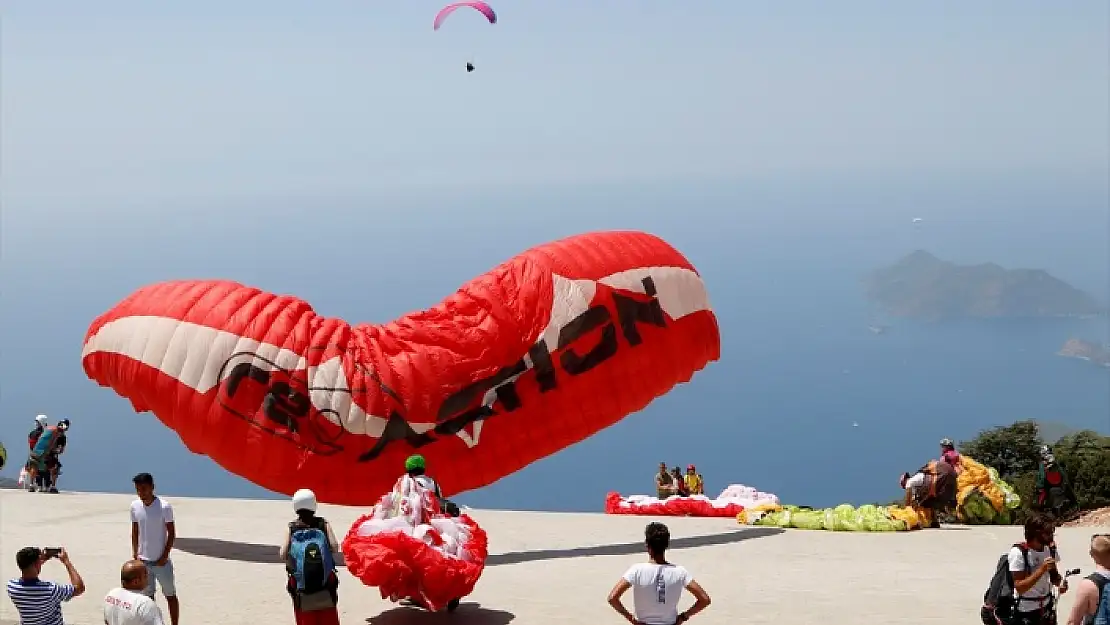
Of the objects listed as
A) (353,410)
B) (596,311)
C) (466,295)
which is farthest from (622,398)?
(353,410)

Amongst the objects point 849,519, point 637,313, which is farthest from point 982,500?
point 637,313

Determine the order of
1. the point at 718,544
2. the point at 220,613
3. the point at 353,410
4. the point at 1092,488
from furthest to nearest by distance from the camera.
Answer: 1. the point at 1092,488
2. the point at 718,544
3. the point at 353,410
4. the point at 220,613

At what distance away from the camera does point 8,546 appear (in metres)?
16.3

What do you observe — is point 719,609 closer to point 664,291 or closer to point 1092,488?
point 664,291

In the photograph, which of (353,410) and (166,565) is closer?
(166,565)

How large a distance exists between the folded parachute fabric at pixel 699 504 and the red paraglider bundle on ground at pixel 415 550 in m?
8.73

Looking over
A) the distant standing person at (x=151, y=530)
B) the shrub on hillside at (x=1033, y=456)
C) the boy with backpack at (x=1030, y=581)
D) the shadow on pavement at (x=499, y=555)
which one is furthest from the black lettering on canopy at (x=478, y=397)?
the shrub on hillside at (x=1033, y=456)

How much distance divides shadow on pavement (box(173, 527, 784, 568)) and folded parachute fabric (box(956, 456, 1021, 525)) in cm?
427

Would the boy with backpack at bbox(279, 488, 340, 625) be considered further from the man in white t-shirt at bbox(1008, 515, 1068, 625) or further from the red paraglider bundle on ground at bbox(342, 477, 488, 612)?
the man in white t-shirt at bbox(1008, 515, 1068, 625)

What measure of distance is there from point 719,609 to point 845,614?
1.21 meters

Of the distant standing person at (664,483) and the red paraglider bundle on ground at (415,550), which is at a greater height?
the distant standing person at (664,483)

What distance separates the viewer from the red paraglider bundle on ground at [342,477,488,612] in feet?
39.0

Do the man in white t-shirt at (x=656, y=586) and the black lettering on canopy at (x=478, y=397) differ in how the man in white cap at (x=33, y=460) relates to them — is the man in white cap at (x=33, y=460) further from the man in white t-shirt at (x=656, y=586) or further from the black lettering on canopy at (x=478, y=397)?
the man in white t-shirt at (x=656, y=586)

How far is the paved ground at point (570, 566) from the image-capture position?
12.9m
